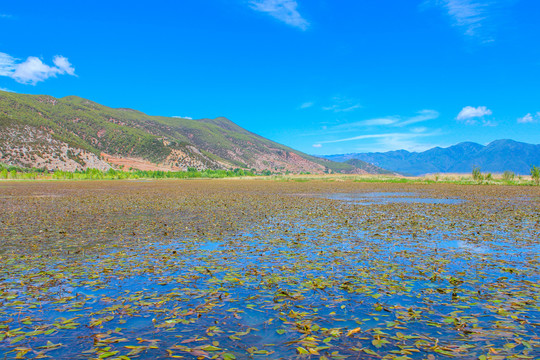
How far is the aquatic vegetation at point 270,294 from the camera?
5.86 meters

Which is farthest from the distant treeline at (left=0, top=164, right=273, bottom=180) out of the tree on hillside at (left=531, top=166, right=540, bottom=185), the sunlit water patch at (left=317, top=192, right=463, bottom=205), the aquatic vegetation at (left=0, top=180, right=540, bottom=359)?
the tree on hillside at (left=531, top=166, right=540, bottom=185)

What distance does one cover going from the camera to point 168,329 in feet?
21.3

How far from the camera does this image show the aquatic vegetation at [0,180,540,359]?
5.86m

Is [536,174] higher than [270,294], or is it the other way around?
[536,174]

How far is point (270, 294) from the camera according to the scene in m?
8.40

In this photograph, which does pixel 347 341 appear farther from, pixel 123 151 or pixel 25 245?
pixel 123 151

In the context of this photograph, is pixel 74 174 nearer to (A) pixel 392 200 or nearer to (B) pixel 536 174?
(A) pixel 392 200

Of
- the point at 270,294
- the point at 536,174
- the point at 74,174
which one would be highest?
the point at 536,174

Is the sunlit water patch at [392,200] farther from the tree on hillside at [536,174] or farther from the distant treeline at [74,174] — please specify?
the distant treeline at [74,174]

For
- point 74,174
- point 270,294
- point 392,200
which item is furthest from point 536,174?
point 74,174

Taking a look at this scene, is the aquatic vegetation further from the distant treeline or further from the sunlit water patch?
the distant treeline

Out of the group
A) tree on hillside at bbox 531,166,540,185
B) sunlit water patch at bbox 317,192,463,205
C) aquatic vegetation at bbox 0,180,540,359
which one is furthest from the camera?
tree on hillside at bbox 531,166,540,185

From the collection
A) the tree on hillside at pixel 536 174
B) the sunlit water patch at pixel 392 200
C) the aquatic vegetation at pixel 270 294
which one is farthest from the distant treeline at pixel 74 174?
the tree on hillside at pixel 536 174

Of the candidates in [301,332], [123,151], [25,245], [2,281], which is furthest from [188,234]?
[123,151]
